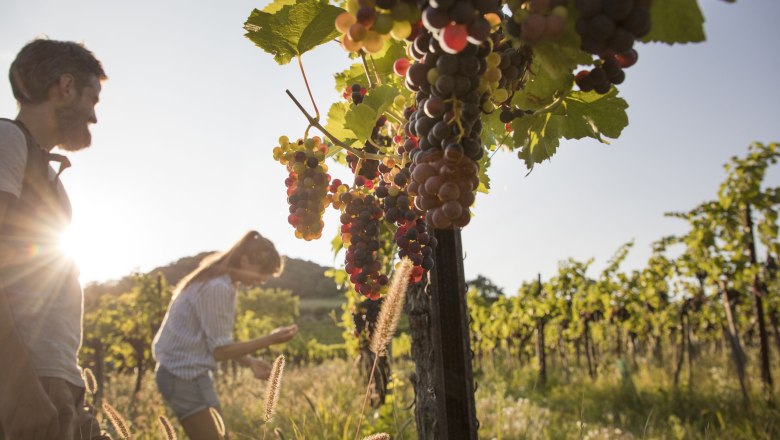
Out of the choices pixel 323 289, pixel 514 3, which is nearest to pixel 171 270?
pixel 323 289

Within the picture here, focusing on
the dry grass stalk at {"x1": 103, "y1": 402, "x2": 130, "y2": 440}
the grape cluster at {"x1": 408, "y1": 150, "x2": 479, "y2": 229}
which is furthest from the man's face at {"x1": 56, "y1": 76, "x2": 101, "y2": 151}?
the grape cluster at {"x1": 408, "y1": 150, "x2": 479, "y2": 229}

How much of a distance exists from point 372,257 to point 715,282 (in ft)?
30.0

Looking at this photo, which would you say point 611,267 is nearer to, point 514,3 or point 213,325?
point 213,325

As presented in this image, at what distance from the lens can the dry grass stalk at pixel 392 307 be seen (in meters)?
1.20

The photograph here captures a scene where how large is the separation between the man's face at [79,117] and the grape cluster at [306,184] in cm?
124

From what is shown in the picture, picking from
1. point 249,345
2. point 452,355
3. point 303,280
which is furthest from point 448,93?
point 303,280

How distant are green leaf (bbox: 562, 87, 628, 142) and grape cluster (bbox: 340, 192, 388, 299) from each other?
54 cm

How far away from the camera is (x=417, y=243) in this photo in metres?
1.07

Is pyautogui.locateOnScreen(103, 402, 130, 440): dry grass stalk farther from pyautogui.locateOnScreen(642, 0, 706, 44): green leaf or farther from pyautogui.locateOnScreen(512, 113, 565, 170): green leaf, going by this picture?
pyautogui.locateOnScreen(642, 0, 706, 44): green leaf

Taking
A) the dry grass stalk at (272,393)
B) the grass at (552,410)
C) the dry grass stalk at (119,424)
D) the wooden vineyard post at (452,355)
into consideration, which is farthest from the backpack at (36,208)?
the grass at (552,410)

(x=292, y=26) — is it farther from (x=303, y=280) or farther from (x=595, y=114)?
(x=303, y=280)

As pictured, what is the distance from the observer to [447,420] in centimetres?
91

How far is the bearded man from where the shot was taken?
1351mm

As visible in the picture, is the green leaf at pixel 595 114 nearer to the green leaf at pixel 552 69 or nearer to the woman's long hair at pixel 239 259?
the green leaf at pixel 552 69
